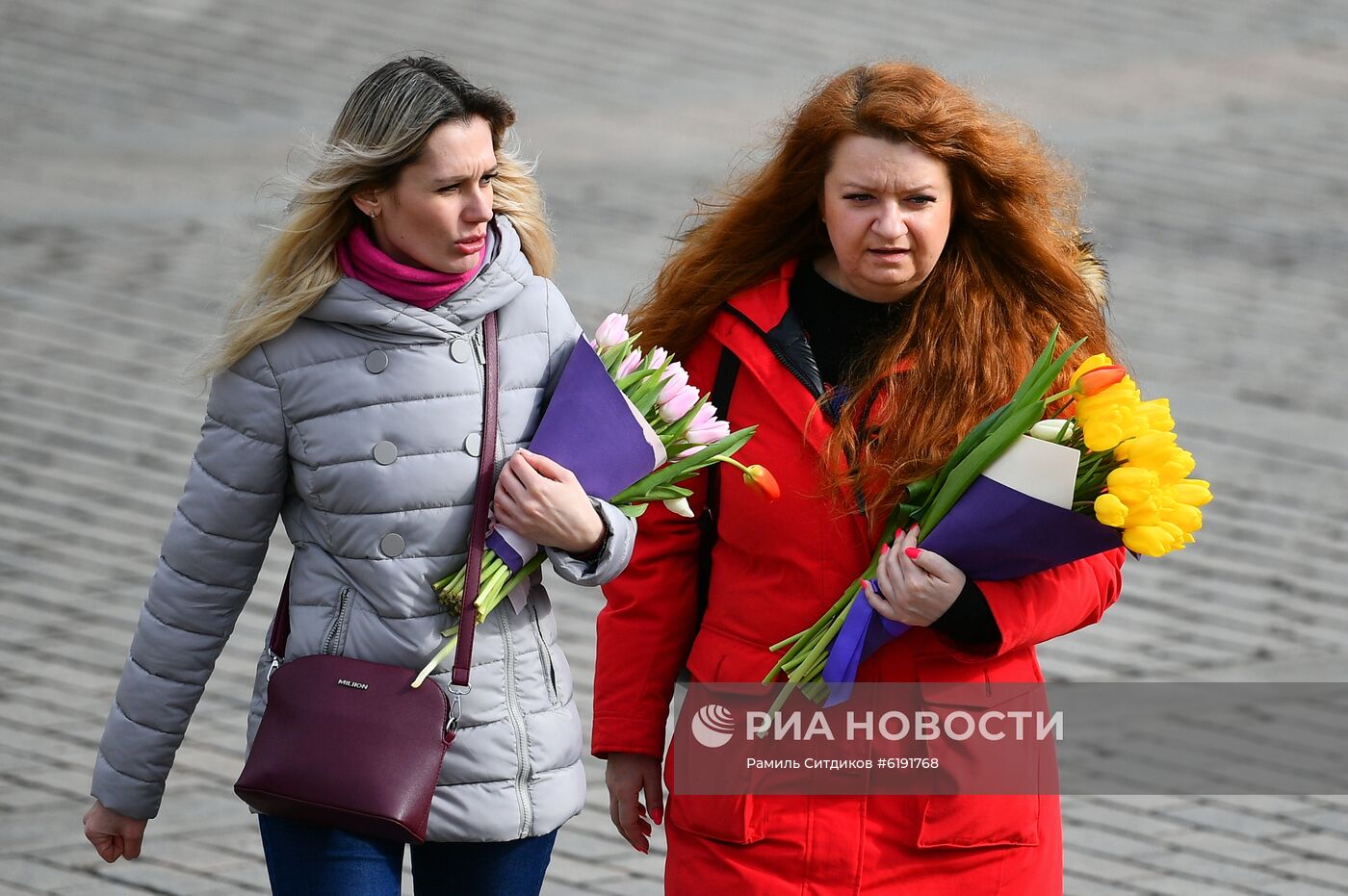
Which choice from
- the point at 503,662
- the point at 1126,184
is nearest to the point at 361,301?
the point at 503,662

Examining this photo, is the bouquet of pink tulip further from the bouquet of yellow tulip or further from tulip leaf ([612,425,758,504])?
the bouquet of yellow tulip

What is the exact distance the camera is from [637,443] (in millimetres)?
2822

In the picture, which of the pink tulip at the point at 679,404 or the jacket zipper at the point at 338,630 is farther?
the pink tulip at the point at 679,404

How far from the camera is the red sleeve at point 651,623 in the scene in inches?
121

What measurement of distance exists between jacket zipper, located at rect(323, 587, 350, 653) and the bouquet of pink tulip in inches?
5.8

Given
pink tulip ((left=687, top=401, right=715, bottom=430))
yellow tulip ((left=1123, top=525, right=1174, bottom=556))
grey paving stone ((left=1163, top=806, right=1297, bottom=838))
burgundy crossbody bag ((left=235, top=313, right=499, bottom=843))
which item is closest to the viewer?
yellow tulip ((left=1123, top=525, right=1174, bottom=556))

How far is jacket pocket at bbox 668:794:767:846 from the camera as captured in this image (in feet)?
9.44

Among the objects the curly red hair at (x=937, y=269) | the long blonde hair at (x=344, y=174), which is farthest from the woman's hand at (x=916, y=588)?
the long blonde hair at (x=344, y=174)

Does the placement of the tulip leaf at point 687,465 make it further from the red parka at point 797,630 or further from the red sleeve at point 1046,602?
the red sleeve at point 1046,602

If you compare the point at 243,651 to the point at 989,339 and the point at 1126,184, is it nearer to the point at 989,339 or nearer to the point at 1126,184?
the point at 989,339

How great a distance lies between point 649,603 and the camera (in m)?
3.06

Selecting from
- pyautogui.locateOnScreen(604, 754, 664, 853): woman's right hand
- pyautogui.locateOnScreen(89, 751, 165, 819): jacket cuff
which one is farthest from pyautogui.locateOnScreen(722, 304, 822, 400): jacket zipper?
pyautogui.locateOnScreen(89, 751, 165, 819): jacket cuff

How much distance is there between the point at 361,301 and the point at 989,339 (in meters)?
1.01

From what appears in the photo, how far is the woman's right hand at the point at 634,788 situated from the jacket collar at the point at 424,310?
83 cm
